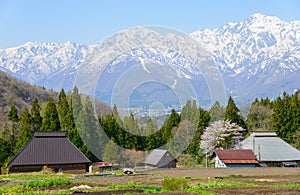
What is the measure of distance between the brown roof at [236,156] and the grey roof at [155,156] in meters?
6.60

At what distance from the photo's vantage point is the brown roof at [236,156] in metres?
42.5

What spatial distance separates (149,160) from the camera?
1924 inches

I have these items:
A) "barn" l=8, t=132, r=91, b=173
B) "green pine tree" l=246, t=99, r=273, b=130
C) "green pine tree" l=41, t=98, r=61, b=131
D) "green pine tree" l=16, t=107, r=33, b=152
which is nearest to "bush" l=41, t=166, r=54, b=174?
"barn" l=8, t=132, r=91, b=173

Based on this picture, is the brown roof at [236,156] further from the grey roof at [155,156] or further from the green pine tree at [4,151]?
the green pine tree at [4,151]

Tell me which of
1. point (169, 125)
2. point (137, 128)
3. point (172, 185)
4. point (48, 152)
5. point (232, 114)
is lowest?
point (172, 185)

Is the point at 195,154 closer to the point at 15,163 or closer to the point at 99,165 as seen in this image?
the point at 99,165

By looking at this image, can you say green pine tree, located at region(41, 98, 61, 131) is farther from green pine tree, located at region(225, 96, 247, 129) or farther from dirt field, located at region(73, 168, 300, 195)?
Answer: green pine tree, located at region(225, 96, 247, 129)

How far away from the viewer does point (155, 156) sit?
48.2m

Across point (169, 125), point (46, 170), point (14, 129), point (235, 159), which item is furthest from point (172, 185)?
point (169, 125)

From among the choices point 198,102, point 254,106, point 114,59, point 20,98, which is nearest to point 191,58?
point 198,102

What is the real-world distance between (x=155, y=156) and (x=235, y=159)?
933 cm

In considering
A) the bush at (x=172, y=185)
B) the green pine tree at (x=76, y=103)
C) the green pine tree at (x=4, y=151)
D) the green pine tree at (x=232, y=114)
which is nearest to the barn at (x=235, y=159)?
the green pine tree at (x=232, y=114)

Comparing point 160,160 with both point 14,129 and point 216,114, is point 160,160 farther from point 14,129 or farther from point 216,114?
point 14,129

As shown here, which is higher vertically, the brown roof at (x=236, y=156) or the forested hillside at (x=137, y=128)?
the forested hillside at (x=137, y=128)
